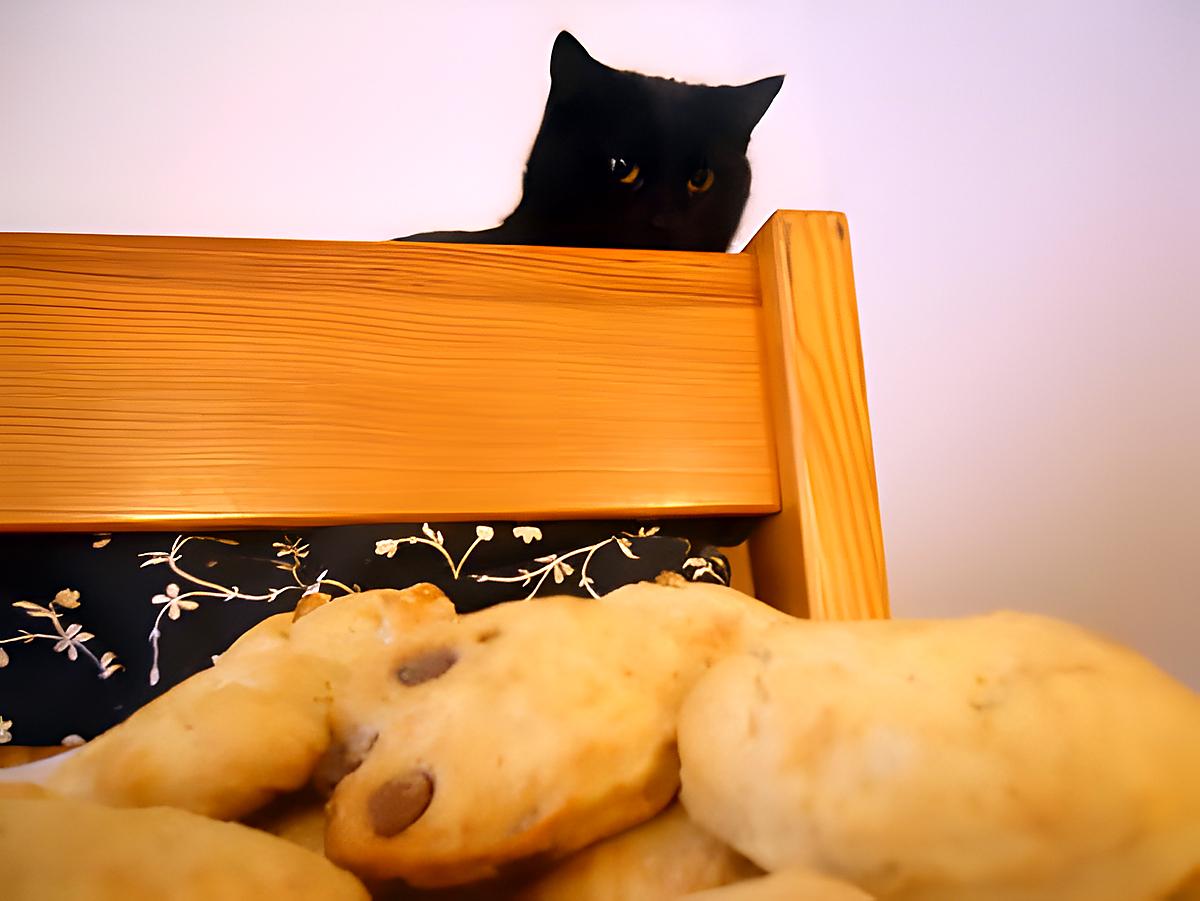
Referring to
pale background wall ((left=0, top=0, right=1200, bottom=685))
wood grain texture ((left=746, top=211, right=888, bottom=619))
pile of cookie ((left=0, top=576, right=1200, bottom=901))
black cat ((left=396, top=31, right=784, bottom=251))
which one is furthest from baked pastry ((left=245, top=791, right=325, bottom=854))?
black cat ((left=396, top=31, right=784, bottom=251))

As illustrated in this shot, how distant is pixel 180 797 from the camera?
0.26 metres

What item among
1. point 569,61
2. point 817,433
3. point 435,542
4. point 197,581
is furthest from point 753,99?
point 197,581

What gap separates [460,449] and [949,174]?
0.80m

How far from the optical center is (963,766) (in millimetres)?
204

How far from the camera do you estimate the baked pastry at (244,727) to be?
0.26 metres

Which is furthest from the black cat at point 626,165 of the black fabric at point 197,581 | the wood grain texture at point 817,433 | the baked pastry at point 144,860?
the baked pastry at point 144,860

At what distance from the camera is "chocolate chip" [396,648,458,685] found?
307 mm

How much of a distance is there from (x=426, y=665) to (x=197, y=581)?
0.29 meters

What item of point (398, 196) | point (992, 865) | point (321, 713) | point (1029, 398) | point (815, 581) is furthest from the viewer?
point (398, 196)

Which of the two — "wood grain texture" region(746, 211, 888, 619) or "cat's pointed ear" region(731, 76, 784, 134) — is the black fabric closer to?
"wood grain texture" region(746, 211, 888, 619)

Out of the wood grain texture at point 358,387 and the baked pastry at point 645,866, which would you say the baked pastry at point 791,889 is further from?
the wood grain texture at point 358,387

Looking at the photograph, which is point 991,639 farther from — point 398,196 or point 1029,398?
point 398,196

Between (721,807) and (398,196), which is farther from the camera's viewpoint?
(398,196)

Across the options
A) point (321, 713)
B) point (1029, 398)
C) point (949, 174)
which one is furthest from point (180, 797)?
point (949, 174)
